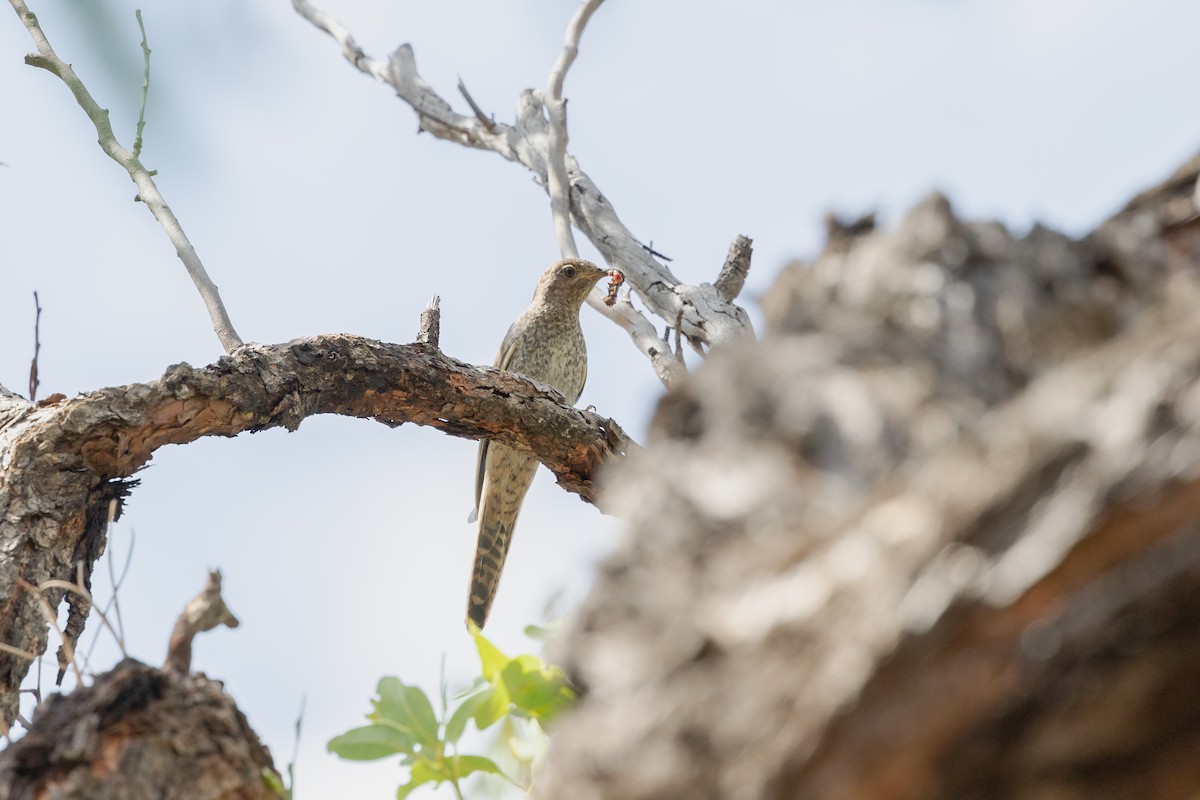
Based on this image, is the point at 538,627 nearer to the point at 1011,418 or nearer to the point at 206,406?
the point at 1011,418

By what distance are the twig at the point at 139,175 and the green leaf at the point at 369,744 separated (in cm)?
213

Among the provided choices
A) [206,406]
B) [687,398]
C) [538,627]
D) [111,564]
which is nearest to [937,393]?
[687,398]

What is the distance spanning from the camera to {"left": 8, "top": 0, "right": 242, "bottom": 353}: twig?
11.6ft

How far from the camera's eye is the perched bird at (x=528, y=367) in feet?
22.9

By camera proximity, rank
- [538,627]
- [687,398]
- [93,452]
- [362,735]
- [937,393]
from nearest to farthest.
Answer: [937,393] → [687,398] → [362,735] → [538,627] → [93,452]

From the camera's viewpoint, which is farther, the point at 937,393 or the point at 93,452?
the point at 93,452

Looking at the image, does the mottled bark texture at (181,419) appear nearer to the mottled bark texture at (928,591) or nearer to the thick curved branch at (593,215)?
the thick curved branch at (593,215)

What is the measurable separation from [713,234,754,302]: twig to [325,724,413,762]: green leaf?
145 inches

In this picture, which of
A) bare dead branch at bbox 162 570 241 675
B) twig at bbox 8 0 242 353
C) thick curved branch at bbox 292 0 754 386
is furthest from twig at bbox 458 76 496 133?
bare dead branch at bbox 162 570 241 675

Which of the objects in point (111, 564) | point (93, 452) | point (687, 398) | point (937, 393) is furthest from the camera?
point (93, 452)

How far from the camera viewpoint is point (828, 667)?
30.4 inches

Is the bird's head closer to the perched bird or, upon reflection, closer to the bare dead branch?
the perched bird

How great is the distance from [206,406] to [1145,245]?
8.21ft

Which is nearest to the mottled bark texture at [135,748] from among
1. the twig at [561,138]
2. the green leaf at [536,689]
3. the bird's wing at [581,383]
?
the green leaf at [536,689]
